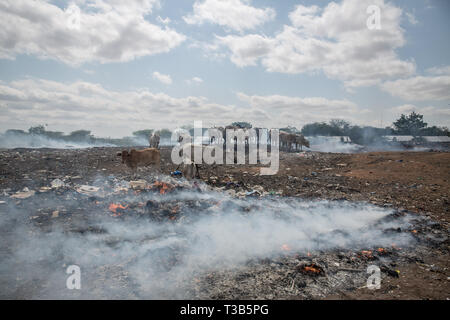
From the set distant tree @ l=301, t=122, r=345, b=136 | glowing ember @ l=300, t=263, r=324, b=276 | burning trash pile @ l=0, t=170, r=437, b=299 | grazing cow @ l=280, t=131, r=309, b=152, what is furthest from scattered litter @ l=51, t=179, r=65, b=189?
distant tree @ l=301, t=122, r=345, b=136

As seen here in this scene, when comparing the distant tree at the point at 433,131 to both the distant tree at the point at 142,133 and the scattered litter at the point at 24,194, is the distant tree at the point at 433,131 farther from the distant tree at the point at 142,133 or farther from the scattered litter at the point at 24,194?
the scattered litter at the point at 24,194

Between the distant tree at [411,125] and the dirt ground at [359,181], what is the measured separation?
26.4m

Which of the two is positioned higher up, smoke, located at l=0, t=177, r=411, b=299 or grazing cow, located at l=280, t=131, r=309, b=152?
grazing cow, located at l=280, t=131, r=309, b=152

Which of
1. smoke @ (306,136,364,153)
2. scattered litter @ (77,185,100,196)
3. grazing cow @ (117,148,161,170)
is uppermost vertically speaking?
smoke @ (306,136,364,153)

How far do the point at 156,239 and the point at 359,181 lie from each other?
29.3 feet

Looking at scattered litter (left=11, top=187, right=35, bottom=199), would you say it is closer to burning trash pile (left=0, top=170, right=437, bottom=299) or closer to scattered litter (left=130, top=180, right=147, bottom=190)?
burning trash pile (left=0, top=170, right=437, bottom=299)

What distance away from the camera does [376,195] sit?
27.0ft

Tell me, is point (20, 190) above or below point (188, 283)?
above

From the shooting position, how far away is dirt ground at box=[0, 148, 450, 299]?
3418 mm

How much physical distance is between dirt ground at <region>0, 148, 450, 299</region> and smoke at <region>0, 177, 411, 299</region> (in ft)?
3.23

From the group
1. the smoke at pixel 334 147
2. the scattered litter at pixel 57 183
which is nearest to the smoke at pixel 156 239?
the scattered litter at pixel 57 183
